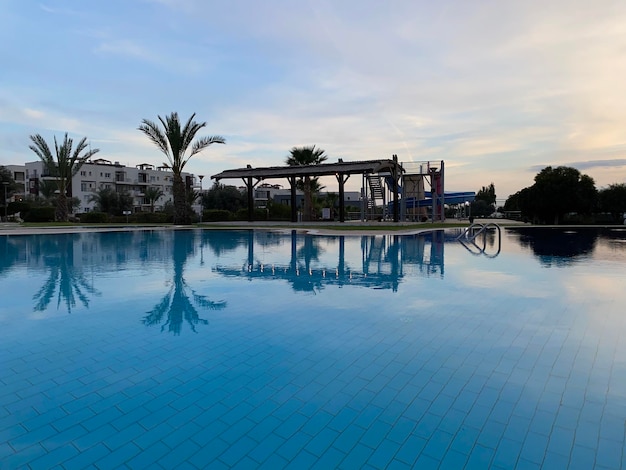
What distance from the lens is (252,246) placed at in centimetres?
1778

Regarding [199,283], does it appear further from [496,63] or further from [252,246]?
[496,63]

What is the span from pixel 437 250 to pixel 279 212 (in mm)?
26142

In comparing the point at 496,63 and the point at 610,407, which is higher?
the point at 496,63

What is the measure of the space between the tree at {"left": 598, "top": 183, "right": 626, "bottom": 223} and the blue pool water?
33981mm

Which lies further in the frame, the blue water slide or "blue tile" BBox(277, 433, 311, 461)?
the blue water slide

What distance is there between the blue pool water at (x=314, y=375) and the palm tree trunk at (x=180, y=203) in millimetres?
23899

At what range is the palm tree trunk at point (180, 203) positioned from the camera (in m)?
31.7

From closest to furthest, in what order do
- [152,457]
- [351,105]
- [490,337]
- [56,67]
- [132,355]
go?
[152,457] → [132,355] → [490,337] → [56,67] → [351,105]

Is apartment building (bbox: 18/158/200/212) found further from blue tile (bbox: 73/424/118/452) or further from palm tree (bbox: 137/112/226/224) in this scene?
blue tile (bbox: 73/424/118/452)

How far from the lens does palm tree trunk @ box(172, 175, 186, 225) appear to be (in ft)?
104

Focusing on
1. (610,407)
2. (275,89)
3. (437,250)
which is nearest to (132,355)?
(610,407)

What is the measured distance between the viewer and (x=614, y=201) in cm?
3562

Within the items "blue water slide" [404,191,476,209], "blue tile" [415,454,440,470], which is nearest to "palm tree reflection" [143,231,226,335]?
"blue tile" [415,454,440,470]

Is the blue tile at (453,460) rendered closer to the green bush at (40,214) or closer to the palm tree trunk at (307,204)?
the palm tree trunk at (307,204)
